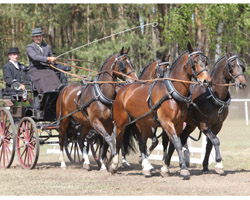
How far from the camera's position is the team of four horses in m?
8.15

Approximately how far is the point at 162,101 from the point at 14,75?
3.91 metres

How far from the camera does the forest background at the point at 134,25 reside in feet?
78.8

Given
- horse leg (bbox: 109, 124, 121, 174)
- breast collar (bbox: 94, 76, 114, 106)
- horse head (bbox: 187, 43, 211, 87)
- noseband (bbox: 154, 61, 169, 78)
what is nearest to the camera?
horse head (bbox: 187, 43, 211, 87)

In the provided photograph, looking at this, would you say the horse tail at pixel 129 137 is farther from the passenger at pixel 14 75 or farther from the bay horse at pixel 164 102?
the passenger at pixel 14 75

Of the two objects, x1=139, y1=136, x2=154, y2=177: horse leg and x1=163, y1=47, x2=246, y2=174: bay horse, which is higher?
x1=163, y1=47, x2=246, y2=174: bay horse

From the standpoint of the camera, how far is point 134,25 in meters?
29.8

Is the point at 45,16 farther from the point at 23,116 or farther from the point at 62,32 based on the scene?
the point at 23,116

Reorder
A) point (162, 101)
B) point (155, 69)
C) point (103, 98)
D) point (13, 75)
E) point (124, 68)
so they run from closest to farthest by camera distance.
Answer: point (162, 101) → point (124, 68) → point (103, 98) → point (155, 69) → point (13, 75)

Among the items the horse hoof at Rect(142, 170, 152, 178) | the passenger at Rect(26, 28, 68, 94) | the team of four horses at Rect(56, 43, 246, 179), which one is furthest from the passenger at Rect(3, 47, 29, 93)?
the horse hoof at Rect(142, 170, 152, 178)

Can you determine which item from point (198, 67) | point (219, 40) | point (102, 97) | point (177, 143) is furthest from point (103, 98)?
point (219, 40)

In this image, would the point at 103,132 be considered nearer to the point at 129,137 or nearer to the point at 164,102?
the point at 129,137

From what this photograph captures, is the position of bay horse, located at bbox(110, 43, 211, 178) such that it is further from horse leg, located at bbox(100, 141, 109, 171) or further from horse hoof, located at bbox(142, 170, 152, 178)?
horse leg, located at bbox(100, 141, 109, 171)

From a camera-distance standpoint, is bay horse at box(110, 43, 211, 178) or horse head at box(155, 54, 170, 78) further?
horse head at box(155, 54, 170, 78)
